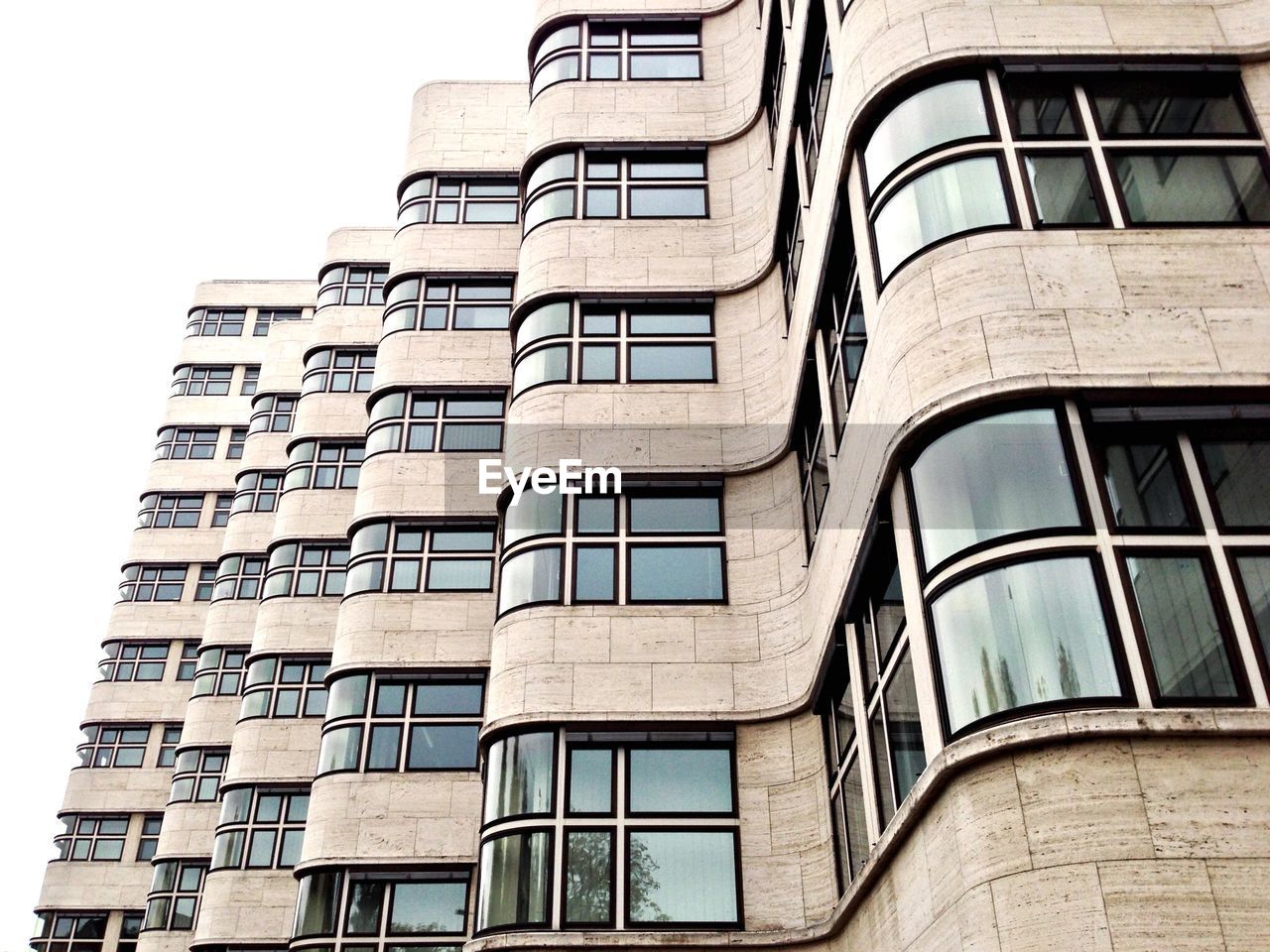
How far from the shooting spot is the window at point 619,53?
23.8 meters

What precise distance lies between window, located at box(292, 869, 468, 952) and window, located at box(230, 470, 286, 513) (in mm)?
17209

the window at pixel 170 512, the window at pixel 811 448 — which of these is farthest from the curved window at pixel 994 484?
the window at pixel 170 512

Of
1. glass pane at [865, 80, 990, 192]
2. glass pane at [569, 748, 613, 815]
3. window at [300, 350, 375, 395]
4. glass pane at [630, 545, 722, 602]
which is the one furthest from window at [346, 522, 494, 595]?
glass pane at [865, 80, 990, 192]

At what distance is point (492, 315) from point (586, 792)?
1371 centimetres

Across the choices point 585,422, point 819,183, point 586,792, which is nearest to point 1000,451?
point 819,183

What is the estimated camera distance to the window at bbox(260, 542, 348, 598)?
2902 cm

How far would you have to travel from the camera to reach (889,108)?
13.3 meters

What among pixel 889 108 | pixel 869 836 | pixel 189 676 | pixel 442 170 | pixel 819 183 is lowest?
pixel 869 836

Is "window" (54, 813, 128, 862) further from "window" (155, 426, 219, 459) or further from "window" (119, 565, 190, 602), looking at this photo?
"window" (155, 426, 219, 459)

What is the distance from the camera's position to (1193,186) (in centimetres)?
1200

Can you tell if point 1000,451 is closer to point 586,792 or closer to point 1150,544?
point 1150,544

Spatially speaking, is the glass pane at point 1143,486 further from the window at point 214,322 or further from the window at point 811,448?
the window at point 214,322

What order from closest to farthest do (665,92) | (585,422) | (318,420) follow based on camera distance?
(585,422) → (665,92) → (318,420)

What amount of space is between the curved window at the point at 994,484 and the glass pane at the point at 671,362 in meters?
9.20
